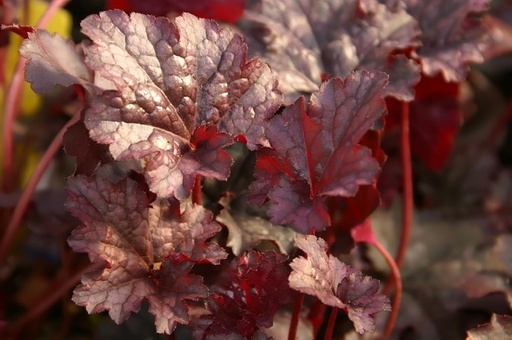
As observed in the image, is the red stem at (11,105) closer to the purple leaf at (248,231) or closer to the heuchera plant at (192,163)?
the heuchera plant at (192,163)

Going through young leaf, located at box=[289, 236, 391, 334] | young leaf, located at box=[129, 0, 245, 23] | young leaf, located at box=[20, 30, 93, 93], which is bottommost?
young leaf, located at box=[289, 236, 391, 334]

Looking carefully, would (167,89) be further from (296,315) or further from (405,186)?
(405,186)

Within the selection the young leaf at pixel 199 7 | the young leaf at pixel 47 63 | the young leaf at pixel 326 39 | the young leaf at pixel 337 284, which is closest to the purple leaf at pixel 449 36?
the young leaf at pixel 326 39

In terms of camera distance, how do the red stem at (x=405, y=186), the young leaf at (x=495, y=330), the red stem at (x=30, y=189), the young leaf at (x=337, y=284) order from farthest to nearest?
the red stem at (x=405, y=186)
the red stem at (x=30, y=189)
the young leaf at (x=495, y=330)
the young leaf at (x=337, y=284)

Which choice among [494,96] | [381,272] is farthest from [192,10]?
[494,96]

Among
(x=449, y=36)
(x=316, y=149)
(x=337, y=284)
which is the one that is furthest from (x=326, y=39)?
(x=337, y=284)

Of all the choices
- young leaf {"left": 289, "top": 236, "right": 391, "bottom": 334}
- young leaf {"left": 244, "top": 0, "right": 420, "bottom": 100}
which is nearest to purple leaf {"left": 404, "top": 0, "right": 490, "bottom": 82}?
young leaf {"left": 244, "top": 0, "right": 420, "bottom": 100}

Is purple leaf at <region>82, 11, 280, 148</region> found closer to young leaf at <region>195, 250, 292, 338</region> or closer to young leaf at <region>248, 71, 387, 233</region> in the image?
young leaf at <region>248, 71, 387, 233</region>
